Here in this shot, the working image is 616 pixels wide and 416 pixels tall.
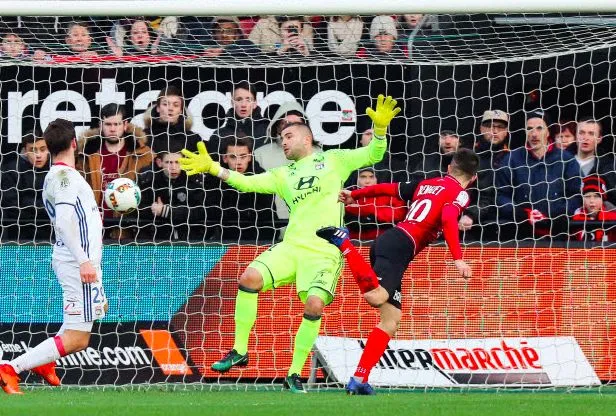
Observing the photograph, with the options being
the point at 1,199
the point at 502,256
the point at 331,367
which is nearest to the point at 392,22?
the point at 502,256

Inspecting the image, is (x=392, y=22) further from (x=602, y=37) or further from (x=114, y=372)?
(x=114, y=372)

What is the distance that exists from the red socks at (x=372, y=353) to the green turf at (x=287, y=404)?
0.20 m

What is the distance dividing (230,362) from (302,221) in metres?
1.22

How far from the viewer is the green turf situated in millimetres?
7621

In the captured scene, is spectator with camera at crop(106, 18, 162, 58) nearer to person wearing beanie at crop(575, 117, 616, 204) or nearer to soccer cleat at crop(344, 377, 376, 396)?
soccer cleat at crop(344, 377, 376, 396)

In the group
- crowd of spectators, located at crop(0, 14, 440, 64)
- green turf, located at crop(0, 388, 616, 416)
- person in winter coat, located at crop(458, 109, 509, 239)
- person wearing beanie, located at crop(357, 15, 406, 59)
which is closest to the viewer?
green turf, located at crop(0, 388, 616, 416)

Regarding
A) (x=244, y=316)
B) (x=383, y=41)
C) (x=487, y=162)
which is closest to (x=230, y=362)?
(x=244, y=316)

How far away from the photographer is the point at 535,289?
11.1 m

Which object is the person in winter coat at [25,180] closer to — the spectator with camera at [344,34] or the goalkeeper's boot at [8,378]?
the goalkeeper's boot at [8,378]

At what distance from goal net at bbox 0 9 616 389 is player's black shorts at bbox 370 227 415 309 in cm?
130

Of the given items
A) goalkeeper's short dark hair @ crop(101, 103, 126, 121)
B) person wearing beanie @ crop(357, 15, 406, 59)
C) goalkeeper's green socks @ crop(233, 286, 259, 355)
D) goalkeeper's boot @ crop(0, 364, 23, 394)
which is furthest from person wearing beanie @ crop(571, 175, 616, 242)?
goalkeeper's boot @ crop(0, 364, 23, 394)

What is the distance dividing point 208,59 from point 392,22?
1.56 m

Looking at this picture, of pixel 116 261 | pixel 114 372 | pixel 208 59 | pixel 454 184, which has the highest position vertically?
pixel 208 59

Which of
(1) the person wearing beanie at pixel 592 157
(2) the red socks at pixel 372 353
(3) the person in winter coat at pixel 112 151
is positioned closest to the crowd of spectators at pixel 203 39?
(3) the person in winter coat at pixel 112 151
